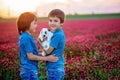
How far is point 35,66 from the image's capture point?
157 inches

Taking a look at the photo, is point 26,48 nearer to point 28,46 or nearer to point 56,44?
point 28,46

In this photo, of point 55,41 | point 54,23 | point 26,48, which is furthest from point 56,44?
point 26,48

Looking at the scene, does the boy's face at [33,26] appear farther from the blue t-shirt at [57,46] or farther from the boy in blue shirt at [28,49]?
the blue t-shirt at [57,46]

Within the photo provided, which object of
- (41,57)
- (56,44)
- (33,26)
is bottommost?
(41,57)

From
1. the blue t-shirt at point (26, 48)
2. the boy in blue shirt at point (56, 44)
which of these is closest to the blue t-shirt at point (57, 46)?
the boy in blue shirt at point (56, 44)

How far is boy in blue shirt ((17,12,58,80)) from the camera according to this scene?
12.9ft

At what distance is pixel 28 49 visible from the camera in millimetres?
3910

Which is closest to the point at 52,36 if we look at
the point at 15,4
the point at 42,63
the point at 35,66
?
the point at 35,66

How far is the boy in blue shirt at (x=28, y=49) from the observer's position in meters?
3.92

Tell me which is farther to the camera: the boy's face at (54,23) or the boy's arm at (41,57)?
the boy's face at (54,23)

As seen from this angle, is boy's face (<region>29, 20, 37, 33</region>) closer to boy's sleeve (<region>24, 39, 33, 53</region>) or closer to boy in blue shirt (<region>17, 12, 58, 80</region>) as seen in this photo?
boy in blue shirt (<region>17, 12, 58, 80</region>)

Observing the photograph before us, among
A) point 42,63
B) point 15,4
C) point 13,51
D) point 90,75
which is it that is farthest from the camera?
point 15,4

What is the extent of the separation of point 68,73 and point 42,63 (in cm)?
129

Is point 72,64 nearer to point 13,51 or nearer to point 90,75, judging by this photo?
point 90,75
